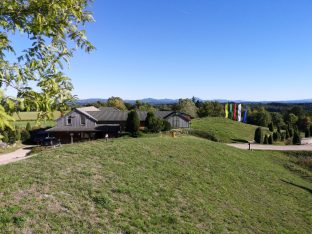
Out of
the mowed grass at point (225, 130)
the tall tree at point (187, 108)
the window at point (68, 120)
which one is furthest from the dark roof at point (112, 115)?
the tall tree at point (187, 108)

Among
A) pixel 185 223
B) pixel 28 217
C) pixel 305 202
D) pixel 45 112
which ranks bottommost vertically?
pixel 305 202

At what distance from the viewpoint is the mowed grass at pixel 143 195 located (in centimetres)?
1040

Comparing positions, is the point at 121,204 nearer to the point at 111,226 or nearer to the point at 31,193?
the point at 111,226

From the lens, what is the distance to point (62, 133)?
44.6 metres

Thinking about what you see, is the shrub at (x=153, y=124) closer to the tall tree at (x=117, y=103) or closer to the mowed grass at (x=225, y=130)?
the mowed grass at (x=225, y=130)

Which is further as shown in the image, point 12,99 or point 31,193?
point 31,193

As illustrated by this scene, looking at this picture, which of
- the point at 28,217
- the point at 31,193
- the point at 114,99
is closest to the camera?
the point at 28,217

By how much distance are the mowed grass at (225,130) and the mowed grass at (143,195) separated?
83.1 feet

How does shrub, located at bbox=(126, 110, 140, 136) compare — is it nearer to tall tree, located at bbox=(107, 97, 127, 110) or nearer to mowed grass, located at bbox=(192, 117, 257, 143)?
mowed grass, located at bbox=(192, 117, 257, 143)

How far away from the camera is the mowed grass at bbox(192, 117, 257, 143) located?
47.9 m

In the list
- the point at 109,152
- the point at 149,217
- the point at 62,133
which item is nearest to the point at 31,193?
the point at 149,217

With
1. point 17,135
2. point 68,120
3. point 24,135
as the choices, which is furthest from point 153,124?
point 24,135

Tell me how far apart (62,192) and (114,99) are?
7692cm

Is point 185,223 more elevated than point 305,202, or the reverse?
point 185,223
